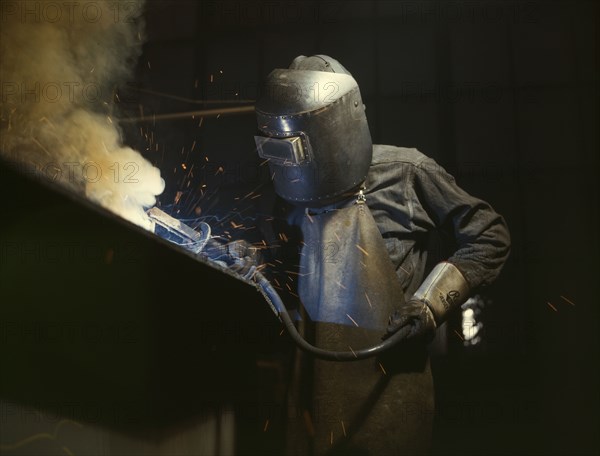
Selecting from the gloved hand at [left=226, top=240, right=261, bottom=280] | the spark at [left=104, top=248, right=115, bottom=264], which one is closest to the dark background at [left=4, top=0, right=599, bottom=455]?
the gloved hand at [left=226, top=240, right=261, bottom=280]

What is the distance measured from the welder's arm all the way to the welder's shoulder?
0.09 ft

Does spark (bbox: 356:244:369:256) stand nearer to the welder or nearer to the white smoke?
→ the welder

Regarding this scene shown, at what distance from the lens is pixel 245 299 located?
61.0 inches

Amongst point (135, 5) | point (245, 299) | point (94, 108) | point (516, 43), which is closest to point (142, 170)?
point (94, 108)

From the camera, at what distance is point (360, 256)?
195 cm

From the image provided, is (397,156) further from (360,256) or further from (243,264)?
(243,264)

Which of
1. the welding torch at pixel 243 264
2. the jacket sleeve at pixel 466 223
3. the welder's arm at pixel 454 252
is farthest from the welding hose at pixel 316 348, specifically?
the jacket sleeve at pixel 466 223

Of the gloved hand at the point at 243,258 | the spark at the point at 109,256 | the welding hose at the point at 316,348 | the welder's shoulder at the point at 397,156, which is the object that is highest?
the welder's shoulder at the point at 397,156

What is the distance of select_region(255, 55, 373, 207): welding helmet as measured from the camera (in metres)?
1.98

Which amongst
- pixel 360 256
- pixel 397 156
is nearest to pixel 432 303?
pixel 360 256

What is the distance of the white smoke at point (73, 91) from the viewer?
94.4 inches

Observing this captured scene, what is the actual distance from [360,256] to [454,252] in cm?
40

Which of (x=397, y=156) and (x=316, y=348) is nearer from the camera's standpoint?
(x=316, y=348)

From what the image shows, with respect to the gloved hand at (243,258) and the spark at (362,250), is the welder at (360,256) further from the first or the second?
the gloved hand at (243,258)
